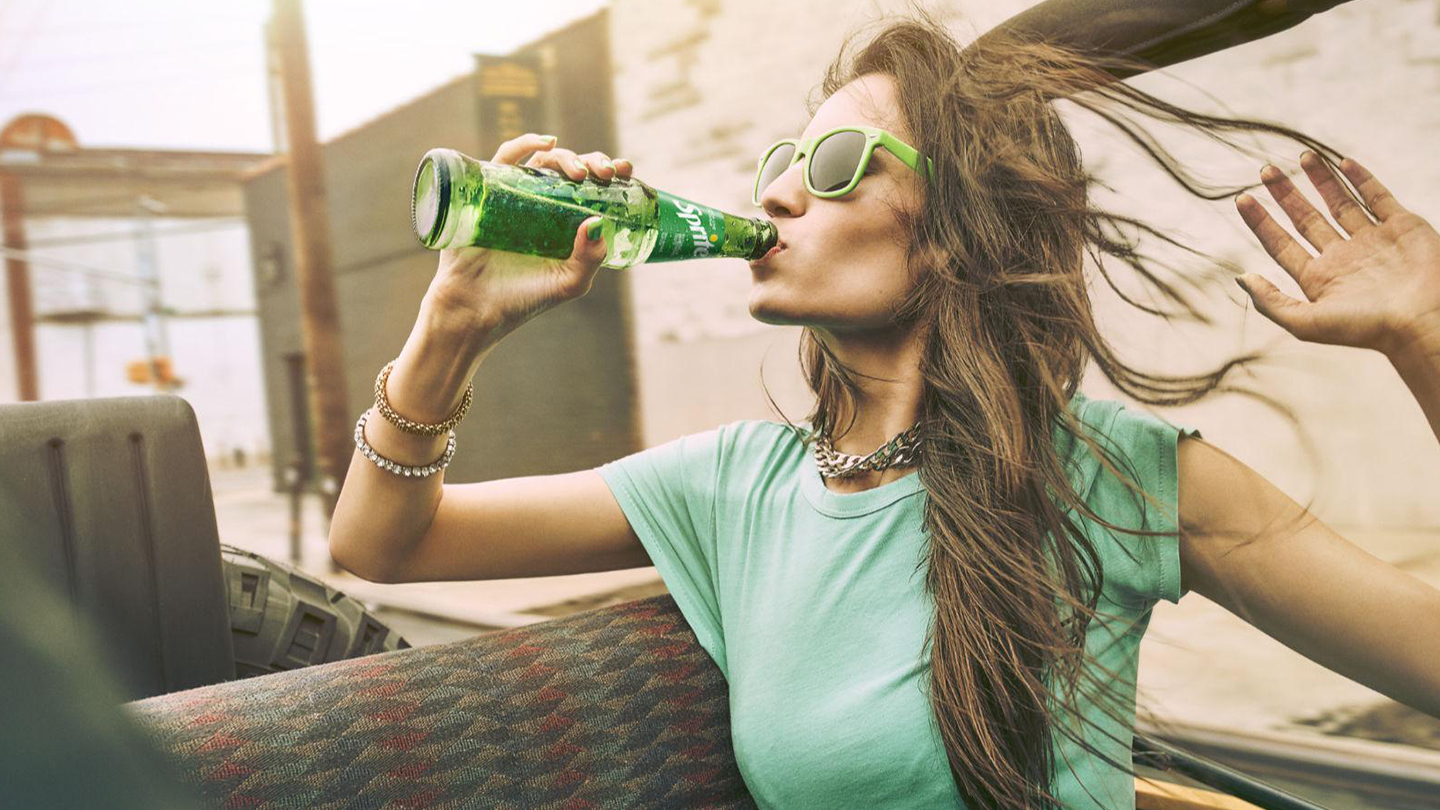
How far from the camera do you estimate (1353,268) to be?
3.01 feet

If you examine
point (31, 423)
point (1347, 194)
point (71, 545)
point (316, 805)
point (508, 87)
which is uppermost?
point (508, 87)

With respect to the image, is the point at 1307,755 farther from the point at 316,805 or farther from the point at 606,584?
the point at 606,584

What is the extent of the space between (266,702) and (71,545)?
46cm

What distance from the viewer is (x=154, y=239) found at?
16312 mm

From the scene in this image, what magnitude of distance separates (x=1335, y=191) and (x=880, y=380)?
475 mm

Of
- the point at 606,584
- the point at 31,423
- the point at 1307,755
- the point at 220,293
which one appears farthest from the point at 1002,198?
the point at 220,293

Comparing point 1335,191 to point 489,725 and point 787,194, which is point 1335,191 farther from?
point 489,725

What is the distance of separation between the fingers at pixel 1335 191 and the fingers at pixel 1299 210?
1cm


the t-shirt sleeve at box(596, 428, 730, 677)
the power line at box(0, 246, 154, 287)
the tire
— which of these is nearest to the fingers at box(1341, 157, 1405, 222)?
the t-shirt sleeve at box(596, 428, 730, 677)

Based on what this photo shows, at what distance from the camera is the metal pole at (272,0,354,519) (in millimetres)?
4840

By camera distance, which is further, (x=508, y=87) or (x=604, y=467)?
(x=508, y=87)

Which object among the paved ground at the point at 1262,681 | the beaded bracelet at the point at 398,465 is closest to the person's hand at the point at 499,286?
the beaded bracelet at the point at 398,465

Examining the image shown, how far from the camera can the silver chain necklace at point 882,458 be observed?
3.76 ft

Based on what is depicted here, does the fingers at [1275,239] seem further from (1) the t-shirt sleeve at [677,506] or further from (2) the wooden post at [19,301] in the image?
(2) the wooden post at [19,301]
